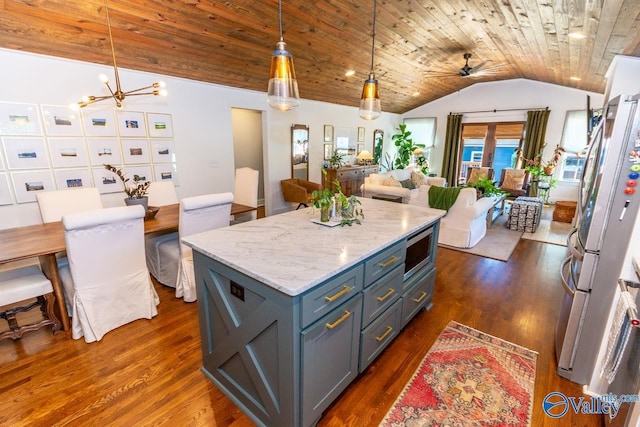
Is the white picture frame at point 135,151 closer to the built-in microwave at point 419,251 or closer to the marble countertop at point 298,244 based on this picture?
the marble countertop at point 298,244

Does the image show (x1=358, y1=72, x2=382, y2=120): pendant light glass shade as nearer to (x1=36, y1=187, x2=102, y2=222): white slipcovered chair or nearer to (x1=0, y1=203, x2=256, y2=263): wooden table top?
(x1=0, y1=203, x2=256, y2=263): wooden table top

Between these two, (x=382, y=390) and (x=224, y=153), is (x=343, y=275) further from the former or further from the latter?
(x=224, y=153)

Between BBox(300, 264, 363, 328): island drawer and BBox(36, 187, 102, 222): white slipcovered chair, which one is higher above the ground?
BBox(36, 187, 102, 222): white slipcovered chair

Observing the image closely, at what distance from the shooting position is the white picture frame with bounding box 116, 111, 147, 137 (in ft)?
12.3

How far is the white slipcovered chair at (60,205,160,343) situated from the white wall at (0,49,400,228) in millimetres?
1895

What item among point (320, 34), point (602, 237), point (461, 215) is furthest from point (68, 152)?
point (461, 215)

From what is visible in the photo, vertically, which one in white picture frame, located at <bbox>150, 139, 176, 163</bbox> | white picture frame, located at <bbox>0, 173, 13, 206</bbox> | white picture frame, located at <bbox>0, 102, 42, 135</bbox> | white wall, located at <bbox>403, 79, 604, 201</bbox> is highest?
white wall, located at <bbox>403, 79, 604, 201</bbox>

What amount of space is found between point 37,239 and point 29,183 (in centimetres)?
147

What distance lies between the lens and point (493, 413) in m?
1.69

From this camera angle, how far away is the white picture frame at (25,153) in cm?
302

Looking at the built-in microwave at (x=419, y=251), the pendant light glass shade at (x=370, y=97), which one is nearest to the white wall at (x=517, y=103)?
the built-in microwave at (x=419, y=251)

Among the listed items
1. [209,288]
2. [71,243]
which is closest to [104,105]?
[71,243]

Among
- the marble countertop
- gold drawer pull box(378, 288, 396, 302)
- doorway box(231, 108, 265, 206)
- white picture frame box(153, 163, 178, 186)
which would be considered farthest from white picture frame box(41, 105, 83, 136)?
gold drawer pull box(378, 288, 396, 302)

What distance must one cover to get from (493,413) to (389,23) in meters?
4.10
